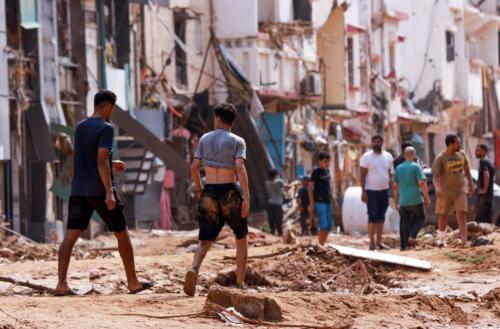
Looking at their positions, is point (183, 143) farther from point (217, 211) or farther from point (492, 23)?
point (492, 23)

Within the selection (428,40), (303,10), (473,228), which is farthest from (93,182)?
(428,40)

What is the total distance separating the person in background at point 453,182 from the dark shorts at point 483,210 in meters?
3.29

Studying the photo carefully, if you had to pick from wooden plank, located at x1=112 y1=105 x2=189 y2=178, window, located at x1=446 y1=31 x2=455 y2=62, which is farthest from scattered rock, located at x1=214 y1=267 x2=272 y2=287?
window, located at x1=446 y1=31 x2=455 y2=62

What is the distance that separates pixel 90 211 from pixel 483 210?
1256 centimetres

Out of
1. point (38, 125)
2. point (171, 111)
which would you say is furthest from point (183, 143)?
point (38, 125)

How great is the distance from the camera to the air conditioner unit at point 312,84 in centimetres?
4397

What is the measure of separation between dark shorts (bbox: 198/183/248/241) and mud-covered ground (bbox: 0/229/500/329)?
0.73 meters

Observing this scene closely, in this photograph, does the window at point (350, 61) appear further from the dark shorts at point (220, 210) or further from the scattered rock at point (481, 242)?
the dark shorts at point (220, 210)

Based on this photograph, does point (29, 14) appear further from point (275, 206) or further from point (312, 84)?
point (312, 84)

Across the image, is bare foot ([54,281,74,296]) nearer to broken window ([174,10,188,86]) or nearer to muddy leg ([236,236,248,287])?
muddy leg ([236,236,248,287])

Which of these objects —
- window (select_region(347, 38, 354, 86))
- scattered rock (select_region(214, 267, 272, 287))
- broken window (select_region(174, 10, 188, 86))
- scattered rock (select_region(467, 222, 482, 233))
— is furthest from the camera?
window (select_region(347, 38, 354, 86))

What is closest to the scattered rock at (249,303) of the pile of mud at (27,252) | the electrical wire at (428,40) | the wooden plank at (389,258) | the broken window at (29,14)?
the wooden plank at (389,258)

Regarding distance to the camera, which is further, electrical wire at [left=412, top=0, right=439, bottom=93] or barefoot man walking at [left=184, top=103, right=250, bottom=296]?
electrical wire at [left=412, top=0, right=439, bottom=93]

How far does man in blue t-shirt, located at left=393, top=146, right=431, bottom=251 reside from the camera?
21422mm
